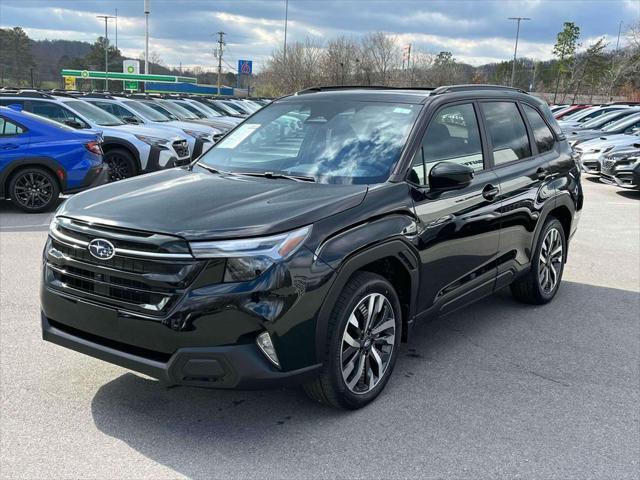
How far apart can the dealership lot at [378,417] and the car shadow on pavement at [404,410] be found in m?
0.01

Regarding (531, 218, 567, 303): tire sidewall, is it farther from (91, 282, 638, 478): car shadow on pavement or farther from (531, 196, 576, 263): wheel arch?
(91, 282, 638, 478): car shadow on pavement

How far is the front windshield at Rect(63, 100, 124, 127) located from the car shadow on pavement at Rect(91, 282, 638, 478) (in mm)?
9859

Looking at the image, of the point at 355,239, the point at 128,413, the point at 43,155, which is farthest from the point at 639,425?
the point at 43,155

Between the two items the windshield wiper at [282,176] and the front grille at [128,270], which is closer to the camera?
the front grille at [128,270]

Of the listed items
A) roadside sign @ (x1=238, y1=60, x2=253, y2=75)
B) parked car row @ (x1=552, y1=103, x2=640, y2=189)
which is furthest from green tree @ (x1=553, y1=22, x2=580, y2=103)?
parked car row @ (x1=552, y1=103, x2=640, y2=189)

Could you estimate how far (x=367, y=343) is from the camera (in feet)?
11.8

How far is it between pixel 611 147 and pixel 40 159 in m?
12.2

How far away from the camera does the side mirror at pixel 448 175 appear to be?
3842 millimetres

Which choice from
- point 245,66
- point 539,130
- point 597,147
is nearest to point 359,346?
point 539,130

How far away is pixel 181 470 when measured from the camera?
3.02 metres

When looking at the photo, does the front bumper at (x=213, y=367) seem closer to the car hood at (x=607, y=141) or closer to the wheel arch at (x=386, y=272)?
the wheel arch at (x=386, y=272)

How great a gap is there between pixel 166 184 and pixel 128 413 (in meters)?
1.37

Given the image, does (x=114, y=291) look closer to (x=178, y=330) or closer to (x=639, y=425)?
(x=178, y=330)

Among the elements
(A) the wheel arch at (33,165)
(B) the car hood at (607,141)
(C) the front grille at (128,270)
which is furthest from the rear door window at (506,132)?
(B) the car hood at (607,141)
